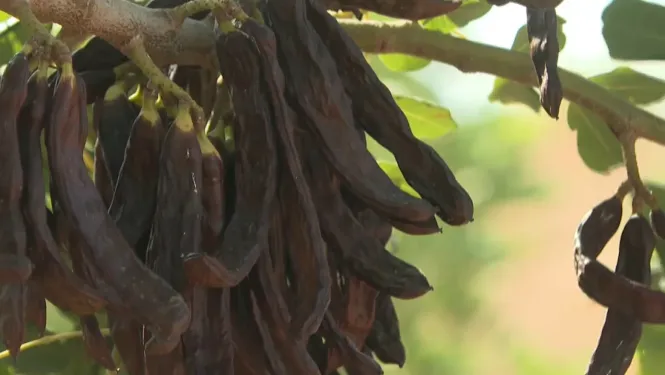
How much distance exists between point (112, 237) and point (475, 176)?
4.01ft

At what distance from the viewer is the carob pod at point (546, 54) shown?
49 centimetres

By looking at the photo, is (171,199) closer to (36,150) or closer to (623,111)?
(36,150)

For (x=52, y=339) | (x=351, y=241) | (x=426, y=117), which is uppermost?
(x=351, y=241)

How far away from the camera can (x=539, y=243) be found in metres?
1.50

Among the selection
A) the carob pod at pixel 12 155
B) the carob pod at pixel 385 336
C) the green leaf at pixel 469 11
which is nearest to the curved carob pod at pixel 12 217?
the carob pod at pixel 12 155

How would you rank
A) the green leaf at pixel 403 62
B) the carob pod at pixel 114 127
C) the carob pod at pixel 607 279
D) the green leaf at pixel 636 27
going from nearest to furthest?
the carob pod at pixel 114 127, the carob pod at pixel 607 279, the green leaf at pixel 636 27, the green leaf at pixel 403 62

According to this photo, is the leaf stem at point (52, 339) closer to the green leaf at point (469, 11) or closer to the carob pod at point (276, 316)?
the carob pod at point (276, 316)

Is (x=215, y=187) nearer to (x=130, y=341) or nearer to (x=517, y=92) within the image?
(x=130, y=341)

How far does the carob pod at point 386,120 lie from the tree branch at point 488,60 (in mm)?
163

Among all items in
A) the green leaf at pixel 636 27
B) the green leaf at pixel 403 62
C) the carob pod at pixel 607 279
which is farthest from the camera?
the green leaf at pixel 403 62

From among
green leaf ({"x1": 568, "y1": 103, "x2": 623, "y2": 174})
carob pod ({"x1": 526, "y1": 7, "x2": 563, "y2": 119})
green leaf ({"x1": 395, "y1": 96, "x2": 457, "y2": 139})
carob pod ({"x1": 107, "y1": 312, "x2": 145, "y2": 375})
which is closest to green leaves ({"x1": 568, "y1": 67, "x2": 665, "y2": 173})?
green leaf ({"x1": 568, "y1": 103, "x2": 623, "y2": 174})

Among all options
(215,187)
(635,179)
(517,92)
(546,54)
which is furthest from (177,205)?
(517,92)

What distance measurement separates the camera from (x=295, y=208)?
41cm

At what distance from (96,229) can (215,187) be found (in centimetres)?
7
